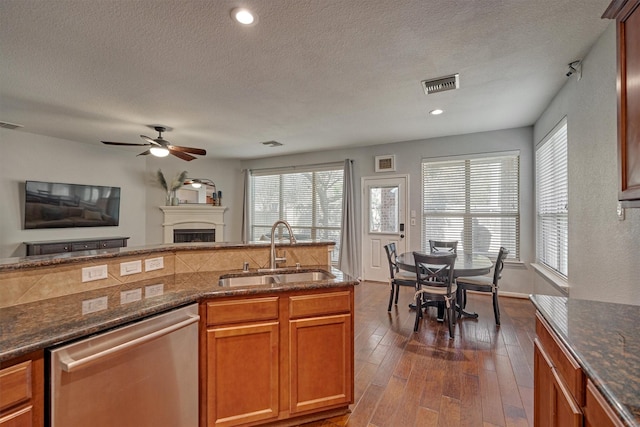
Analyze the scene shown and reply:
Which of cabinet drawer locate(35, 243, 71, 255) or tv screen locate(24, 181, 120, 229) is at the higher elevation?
tv screen locate(24, 181, 120, 229)

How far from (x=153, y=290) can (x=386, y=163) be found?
4697 millimetres

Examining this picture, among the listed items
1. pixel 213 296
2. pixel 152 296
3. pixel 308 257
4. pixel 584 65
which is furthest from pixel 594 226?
pixel 152 296

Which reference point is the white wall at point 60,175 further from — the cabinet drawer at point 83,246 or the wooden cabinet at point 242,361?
the wooden cabinet at point 242,361

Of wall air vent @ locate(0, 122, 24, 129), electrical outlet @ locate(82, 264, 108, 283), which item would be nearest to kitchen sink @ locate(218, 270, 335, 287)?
electrical outlet @ locate(82, 264, 108, 283)

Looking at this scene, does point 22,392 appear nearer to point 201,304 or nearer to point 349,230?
point 201,304

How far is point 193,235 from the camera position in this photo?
6801mm

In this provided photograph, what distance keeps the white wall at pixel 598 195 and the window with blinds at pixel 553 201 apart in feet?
1.21

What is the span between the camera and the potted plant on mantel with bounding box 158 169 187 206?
6.48 metres

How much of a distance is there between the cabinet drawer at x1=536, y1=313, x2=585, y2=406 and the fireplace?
21.5ft

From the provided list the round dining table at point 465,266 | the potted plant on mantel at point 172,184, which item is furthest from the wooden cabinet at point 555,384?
the potted plant on mantel at point 172,184

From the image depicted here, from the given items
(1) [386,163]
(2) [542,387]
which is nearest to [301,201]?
(1) [386,163]

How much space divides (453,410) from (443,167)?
4.03m

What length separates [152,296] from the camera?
1.59 metres

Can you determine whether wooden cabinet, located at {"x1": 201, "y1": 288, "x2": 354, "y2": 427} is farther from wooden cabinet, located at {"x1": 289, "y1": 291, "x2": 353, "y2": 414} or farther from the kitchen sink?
the kitchen sink
